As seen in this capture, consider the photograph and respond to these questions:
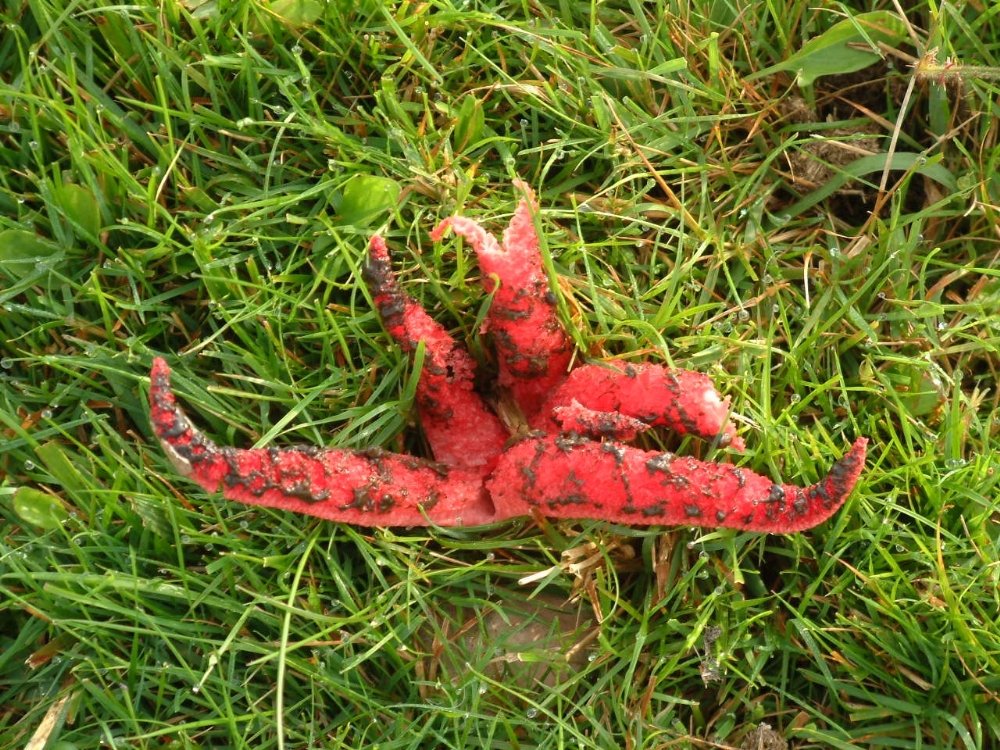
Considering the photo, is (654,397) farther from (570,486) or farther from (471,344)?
(471,344)

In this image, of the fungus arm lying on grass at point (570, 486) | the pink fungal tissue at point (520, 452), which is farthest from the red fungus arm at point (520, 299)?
the fungus arm lying on grass at point (570, 486)

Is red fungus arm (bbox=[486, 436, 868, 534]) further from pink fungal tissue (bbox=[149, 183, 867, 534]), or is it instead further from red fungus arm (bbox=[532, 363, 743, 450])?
red fungus arm (bbox=[532, 363, 743, 450])

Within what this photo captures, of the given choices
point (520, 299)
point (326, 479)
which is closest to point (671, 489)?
point (520, 299)

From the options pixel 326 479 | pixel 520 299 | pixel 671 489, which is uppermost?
pixel 520 299

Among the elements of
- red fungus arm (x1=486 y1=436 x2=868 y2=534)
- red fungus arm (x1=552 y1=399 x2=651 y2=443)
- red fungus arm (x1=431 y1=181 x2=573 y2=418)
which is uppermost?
red fungus arm (x1=431 y1=181 x2=573 y2=418)

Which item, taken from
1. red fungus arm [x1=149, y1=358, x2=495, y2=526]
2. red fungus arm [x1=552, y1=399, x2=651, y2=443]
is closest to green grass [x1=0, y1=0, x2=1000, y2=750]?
red fungus arm [x1=149, y1=358, x2=495, y2=526]

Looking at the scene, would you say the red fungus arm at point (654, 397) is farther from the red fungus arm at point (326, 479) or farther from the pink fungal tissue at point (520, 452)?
the red fungus arm at point (326, 479)
